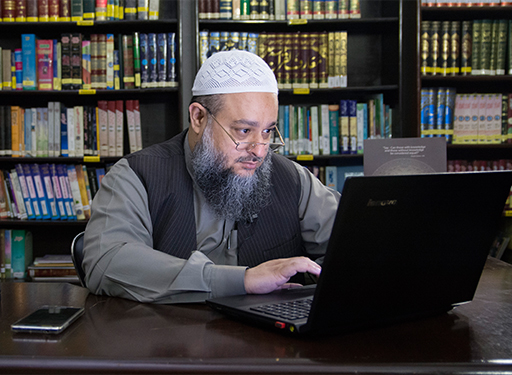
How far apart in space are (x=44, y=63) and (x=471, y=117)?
2.71m

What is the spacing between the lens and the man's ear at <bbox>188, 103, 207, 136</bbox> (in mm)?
1494

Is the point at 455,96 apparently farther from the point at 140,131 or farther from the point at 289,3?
the point at 140,131

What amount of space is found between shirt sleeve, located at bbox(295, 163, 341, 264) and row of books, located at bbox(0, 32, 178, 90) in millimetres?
1742

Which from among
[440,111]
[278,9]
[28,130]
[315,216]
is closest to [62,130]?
[28,130]

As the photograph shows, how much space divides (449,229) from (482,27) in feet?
8.72

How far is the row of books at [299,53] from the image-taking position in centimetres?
302

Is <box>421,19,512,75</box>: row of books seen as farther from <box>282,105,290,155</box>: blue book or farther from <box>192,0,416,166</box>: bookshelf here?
<box>282,105,290,155</box>: blue book

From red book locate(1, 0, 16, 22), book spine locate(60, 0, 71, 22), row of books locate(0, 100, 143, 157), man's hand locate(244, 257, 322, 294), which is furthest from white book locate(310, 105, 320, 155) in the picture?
man's hand locate(244, 257, 322, 294)

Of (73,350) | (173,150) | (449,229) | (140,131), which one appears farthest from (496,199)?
(140,131)

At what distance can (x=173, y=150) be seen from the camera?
4.94 feet

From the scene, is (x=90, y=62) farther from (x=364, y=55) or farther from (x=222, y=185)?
(x=222, y=185)

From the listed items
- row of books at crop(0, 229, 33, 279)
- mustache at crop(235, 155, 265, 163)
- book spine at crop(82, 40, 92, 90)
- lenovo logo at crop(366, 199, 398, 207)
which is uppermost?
book spine at crop(82, 40, 92, 90)

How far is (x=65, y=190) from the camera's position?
3.11 meters

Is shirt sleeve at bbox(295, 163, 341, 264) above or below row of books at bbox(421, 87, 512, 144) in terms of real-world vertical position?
below
